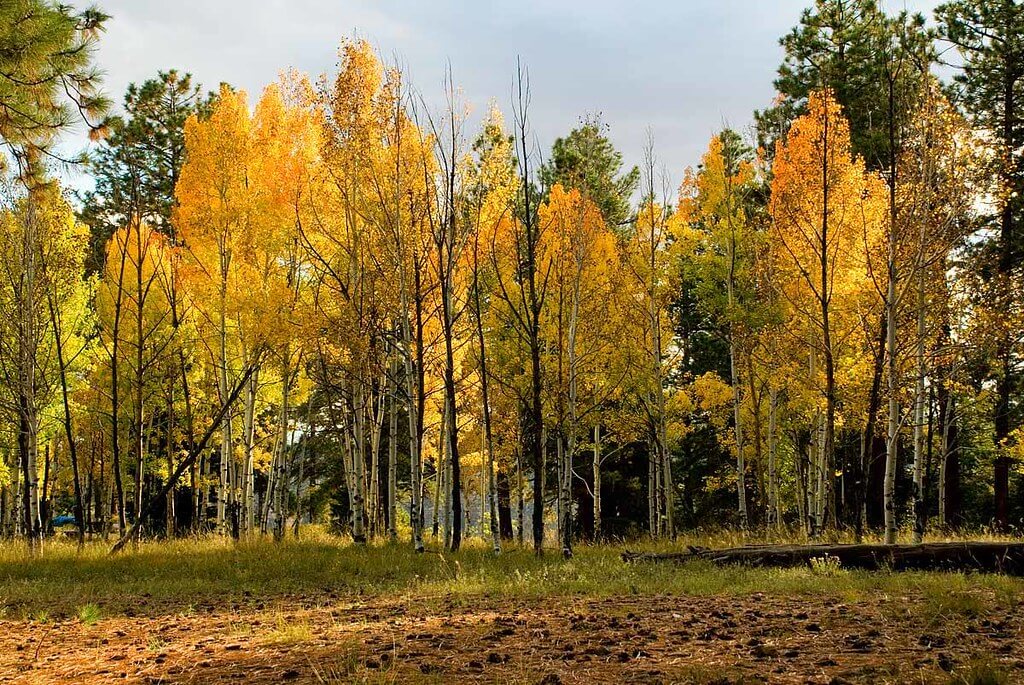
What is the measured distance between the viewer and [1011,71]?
66.2 ft

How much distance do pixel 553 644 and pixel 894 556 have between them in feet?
20.7

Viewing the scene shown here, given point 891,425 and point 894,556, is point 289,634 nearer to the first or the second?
point 894,556

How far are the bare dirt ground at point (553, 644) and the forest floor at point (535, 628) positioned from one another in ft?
0.07

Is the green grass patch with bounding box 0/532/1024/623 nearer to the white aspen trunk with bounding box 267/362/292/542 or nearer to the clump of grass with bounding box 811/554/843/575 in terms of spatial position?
the clump of grass with bounding box 811/554/843/575

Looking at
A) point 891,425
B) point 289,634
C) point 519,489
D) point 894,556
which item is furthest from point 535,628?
point 519,489

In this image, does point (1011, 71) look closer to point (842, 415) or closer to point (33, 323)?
point (842, 415)

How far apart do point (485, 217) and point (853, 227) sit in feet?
24.4

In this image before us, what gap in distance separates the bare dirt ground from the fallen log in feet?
10.4

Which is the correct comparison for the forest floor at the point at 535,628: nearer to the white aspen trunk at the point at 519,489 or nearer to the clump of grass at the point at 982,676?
the clump of grass at the point at 982,676

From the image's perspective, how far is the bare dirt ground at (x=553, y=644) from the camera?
4.41 metres

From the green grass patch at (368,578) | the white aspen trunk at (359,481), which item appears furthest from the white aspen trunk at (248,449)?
the white aspen trunk at (359,481)

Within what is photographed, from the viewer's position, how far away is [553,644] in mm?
5254

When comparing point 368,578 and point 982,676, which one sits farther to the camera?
point 368,578

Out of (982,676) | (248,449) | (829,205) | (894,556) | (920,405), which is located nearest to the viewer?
(982,676)
